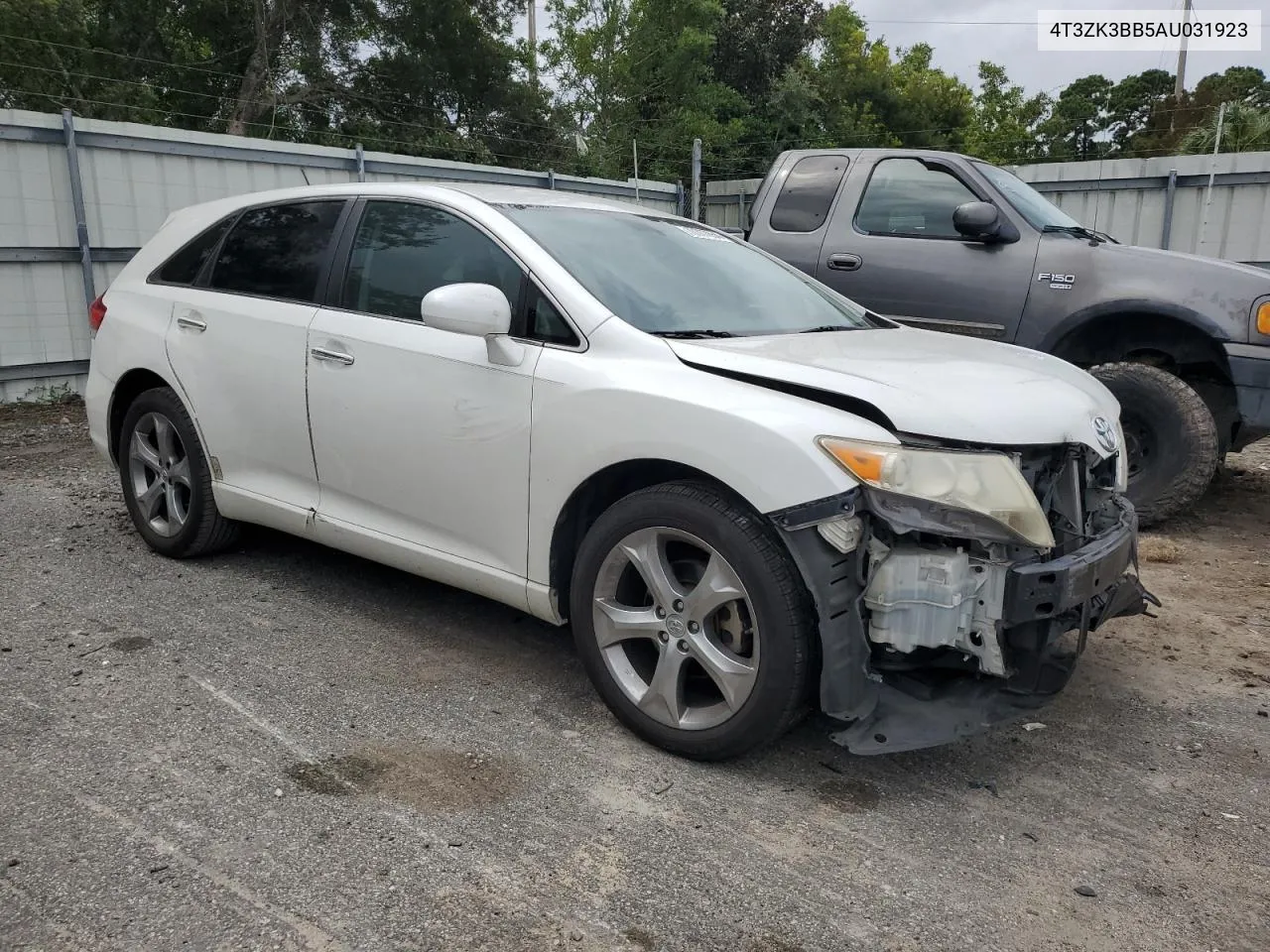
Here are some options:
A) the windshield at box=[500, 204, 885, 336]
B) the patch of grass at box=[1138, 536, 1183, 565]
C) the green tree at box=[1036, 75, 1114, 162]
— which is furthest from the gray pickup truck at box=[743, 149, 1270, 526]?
the green tree at box=[1036, 75, 1114, 162]

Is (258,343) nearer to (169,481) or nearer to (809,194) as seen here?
(169,481)

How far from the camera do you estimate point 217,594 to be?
4258 millimetres

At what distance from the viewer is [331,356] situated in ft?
12.3

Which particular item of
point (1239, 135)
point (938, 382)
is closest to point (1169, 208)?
point (938, 382)

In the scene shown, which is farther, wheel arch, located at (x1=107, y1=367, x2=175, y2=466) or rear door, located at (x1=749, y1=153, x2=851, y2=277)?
rear door, located at (x1=749, y1=153, x2=851, y2=277)

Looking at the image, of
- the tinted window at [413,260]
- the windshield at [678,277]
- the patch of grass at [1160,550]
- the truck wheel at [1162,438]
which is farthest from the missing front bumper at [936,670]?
the truck wheel at [1162,438]

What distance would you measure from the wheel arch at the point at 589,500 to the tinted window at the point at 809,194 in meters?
3.75

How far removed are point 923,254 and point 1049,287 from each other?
74 cm

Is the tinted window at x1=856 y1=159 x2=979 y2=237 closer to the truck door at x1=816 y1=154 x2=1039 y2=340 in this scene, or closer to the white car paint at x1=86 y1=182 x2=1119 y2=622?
the truck door at x1=816 y1=154 x2=1039 y2=340

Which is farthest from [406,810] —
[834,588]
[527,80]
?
[527,80]

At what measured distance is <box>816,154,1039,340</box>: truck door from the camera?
5.76 m

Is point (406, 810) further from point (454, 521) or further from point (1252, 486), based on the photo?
point (1252, 486)

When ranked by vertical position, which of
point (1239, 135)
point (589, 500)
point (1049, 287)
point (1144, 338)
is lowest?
point (589, 500)

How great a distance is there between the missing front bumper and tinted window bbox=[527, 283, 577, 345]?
0.99 m
